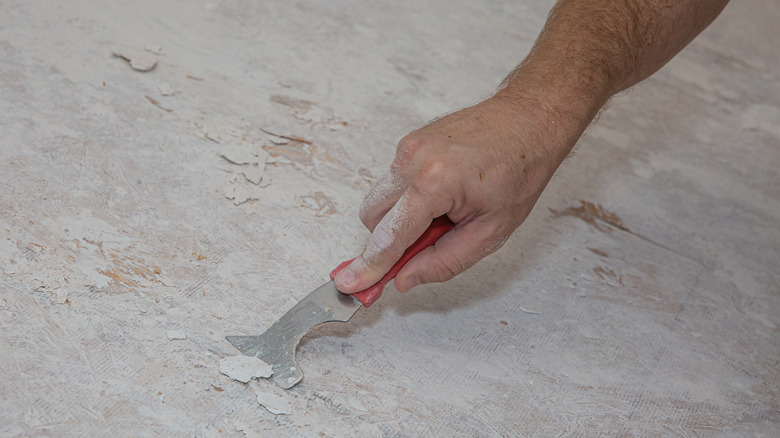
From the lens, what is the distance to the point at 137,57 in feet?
6.31

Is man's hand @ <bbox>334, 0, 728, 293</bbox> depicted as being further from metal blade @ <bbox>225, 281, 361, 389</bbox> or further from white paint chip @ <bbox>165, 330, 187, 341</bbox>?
white paint chip @ <bbox>165, 330, 187, 341</bbox>

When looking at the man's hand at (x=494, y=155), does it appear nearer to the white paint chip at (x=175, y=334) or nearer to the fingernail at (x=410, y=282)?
the fingernail at (x=410, y=282)

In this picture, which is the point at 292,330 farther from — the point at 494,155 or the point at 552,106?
the point at 552,106

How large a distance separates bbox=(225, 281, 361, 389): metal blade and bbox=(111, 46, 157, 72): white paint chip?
39.1 inches

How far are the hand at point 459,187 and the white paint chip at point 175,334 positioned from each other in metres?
0.32

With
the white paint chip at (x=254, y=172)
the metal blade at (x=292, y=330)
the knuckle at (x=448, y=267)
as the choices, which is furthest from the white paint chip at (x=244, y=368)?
the white paint chip at (x=254, y=172)

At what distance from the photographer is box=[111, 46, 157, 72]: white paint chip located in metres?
1.89

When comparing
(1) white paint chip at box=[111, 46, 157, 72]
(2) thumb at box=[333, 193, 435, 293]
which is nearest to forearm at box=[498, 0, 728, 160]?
(2) thumb at box=[333, 193, 435, 293]

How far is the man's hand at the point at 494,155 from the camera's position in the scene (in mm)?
1169

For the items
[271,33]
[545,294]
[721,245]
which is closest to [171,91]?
[271,33]

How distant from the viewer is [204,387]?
3.92 feet

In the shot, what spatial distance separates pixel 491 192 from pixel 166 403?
69 centimetres

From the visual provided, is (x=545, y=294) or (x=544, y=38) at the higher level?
(x=544, y=38)

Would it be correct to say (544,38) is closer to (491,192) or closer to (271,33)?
(491,192)
